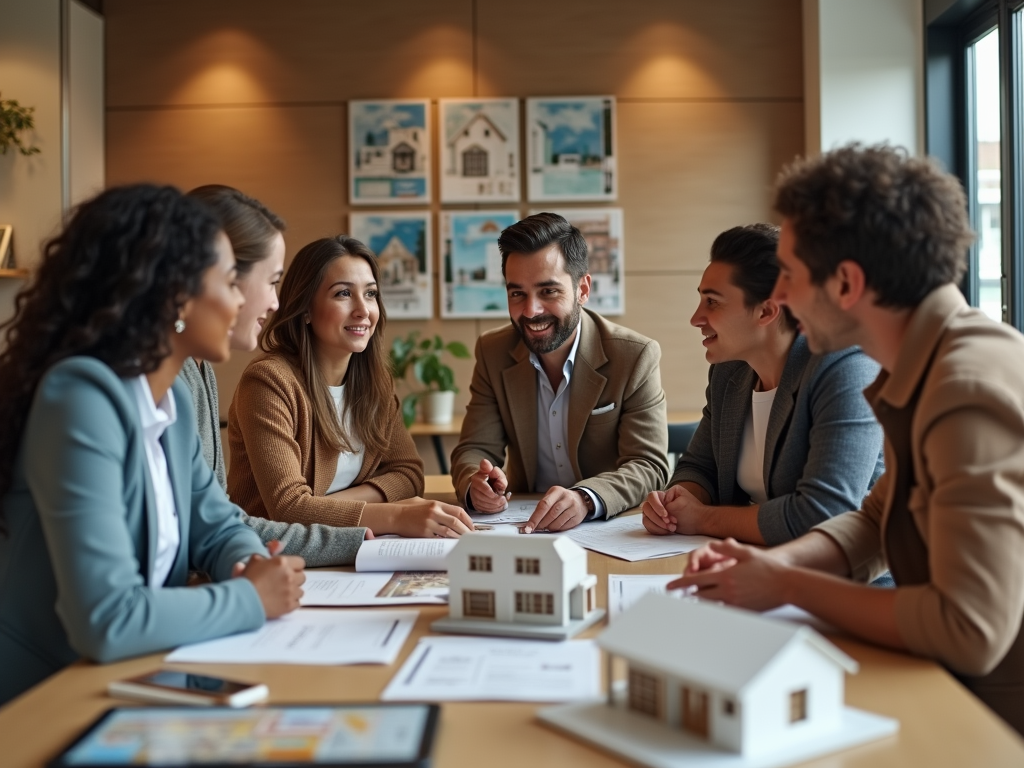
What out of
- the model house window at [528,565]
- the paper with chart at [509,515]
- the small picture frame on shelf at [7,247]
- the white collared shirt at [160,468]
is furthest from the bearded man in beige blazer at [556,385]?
the small picture frame on shelf at [7,247]

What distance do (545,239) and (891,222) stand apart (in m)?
1.62

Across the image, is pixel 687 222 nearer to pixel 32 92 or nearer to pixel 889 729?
pixel 32 92

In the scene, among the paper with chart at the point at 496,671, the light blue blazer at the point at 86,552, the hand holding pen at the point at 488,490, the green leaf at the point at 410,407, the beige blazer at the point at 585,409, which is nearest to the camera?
the paper with chart at the point at 496,671

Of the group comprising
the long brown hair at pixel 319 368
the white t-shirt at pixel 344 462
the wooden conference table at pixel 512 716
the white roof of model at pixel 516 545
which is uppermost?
the long brown hair at pixel 319 368

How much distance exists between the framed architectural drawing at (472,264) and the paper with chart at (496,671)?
4.16m

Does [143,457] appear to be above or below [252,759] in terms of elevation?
above

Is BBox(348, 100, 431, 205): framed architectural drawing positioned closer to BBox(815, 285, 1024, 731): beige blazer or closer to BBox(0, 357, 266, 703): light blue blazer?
BBox(0, 357, 266, 703): light blue blazer

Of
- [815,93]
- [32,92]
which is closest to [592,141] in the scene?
[815,93]

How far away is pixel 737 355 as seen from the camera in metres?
2.38

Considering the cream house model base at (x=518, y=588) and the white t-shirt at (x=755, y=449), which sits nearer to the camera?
the cream house model base at (x=518, y=588)

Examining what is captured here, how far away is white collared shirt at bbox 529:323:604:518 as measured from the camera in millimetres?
3023

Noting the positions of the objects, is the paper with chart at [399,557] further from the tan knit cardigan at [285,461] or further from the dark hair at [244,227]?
the dark hair at [244,227]

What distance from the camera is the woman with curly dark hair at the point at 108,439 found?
1.35 metres

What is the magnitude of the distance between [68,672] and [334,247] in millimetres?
1646
